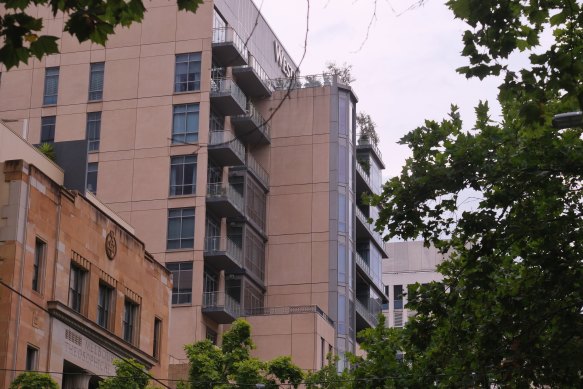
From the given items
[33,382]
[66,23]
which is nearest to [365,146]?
[33,382]

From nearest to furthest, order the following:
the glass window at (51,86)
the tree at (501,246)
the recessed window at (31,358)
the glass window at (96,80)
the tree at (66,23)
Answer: the tree at (66,23) → the tree at (501,246) → the recessed window at (31,358) → the glass window at (96,80) → the glass window at (51,86)

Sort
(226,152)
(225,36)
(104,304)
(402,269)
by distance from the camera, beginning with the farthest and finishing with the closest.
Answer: (402,269) < (225,36) < (226,152) < (104,304)

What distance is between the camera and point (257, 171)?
6925 cm

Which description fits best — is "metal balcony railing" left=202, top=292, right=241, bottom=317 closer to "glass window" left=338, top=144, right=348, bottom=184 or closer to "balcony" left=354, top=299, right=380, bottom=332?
"balcony" left=354, top=299, right=380, bottom=332

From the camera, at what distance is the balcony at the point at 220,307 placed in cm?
6216

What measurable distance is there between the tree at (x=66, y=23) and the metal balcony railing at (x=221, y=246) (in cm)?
5313

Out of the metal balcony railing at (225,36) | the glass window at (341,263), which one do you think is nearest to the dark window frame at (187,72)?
the metal balcony railing at (225,36)

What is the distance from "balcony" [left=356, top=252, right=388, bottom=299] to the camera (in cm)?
7400

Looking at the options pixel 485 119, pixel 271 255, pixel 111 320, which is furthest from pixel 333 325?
pixel 485 119

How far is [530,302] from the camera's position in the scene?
2055 centimetres

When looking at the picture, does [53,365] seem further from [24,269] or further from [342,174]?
[342,174]

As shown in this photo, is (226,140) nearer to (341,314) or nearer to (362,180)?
(341,314)

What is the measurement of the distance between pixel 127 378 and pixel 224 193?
26.9m

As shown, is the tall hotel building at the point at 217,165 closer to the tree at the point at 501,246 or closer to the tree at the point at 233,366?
the tree at the point at 233,366
